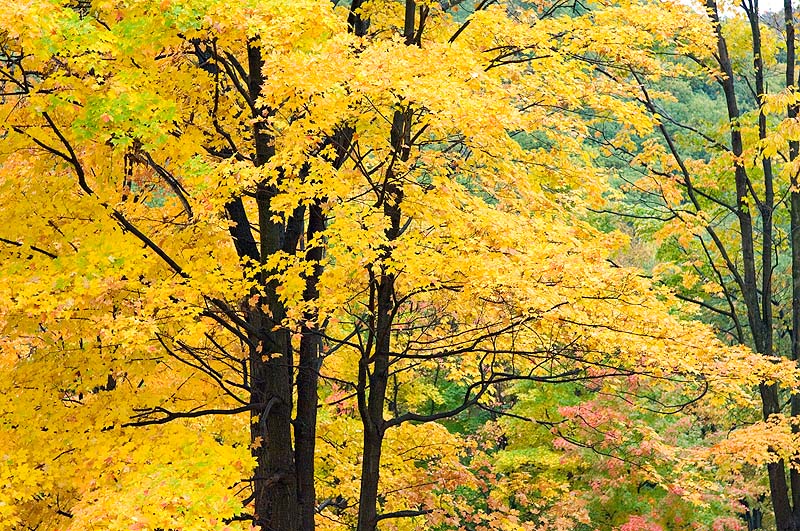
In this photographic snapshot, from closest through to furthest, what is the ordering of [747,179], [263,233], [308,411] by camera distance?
[263,233] < [308,411] < [747,179]

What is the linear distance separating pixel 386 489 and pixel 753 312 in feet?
19.5

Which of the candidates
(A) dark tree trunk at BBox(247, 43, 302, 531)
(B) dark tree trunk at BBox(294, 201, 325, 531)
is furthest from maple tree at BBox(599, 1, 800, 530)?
(A) dark tree trunk at BBox(247, 43, 302, 531)

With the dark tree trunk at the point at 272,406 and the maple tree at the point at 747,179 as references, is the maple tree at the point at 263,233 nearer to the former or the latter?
the dark tree trunk at the point at 272,406

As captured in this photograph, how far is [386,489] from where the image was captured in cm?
962

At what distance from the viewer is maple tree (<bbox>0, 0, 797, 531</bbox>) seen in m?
5.58

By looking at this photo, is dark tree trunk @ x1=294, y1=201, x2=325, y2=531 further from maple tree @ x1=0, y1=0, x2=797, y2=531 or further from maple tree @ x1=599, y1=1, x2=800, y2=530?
maple tree @ x1=599, y1=1, x2=800, y2=530

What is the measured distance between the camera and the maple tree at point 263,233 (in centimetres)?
558

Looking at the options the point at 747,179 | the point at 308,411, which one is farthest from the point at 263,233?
the point at 747,179

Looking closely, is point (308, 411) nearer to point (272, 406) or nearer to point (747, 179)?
point (272, 406)

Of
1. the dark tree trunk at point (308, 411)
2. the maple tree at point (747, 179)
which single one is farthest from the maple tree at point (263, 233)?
the maple tree at point (747, 179)

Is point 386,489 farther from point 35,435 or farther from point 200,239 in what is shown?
point 35,435

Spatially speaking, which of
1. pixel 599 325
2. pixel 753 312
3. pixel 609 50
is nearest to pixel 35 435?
pixel 599 325

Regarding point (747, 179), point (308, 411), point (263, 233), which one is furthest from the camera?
point (747, 179)

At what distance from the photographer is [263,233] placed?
25.7 ft
